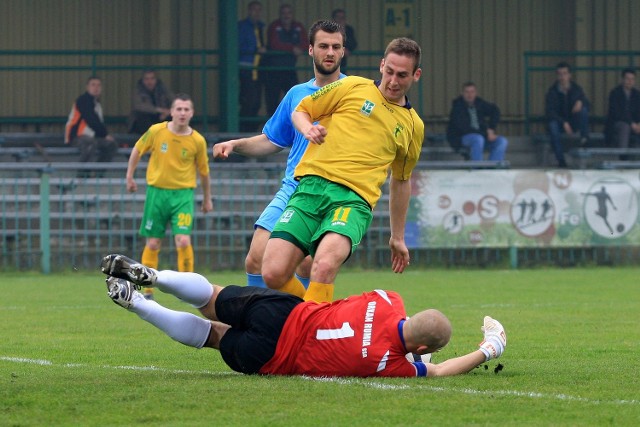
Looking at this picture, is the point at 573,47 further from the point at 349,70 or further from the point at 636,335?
the point at 636,335

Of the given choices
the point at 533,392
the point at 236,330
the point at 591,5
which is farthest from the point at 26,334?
Answer: the point at 591,5

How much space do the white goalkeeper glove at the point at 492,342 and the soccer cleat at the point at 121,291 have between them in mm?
2044

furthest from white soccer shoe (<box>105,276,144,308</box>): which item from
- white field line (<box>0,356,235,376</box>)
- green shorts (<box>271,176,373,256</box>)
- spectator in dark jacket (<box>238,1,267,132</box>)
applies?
spectator in dark jacket (<box>238,1,267,132</box>)

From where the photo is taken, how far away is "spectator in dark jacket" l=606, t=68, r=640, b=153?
76.8 feet

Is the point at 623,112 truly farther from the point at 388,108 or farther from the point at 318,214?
the point at 318,214

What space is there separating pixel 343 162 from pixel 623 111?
16.1 metres

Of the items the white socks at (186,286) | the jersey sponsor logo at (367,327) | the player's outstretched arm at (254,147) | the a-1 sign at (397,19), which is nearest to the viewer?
the jersey sponsor logo at (367,327)

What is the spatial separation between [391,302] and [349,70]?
1778 cm

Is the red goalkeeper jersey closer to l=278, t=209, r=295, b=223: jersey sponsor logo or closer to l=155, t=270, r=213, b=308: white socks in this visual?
l=155, t=270, r=213, b=308: white socks

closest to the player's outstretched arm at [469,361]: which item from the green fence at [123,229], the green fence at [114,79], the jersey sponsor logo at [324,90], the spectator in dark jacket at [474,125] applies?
the jersey sponsor logo at [324,90]

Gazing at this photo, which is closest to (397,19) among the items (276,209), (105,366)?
(276,209)

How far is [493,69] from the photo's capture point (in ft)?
86.6

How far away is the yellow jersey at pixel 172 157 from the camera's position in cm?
1571

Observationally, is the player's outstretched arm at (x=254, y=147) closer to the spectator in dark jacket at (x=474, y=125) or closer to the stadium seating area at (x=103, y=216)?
the stadium seating area at (x=103, y=216)
